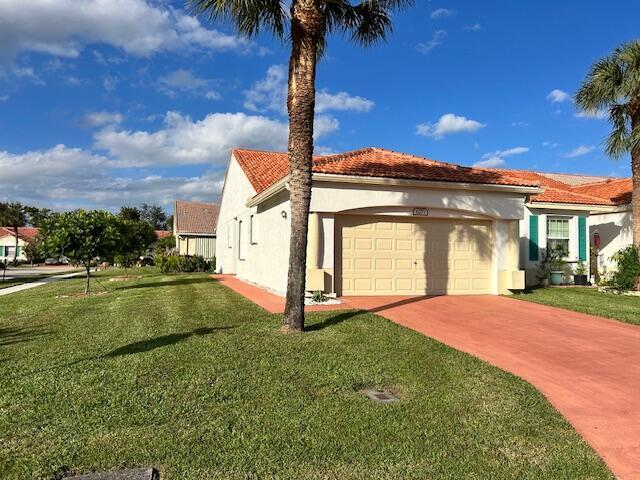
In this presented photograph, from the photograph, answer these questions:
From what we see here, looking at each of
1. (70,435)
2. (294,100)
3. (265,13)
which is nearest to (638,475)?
(70,435)

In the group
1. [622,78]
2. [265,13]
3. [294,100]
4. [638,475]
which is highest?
[622,78]

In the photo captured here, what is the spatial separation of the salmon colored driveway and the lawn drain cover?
1714mm

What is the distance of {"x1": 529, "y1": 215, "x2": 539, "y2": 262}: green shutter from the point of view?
17828 millimetres

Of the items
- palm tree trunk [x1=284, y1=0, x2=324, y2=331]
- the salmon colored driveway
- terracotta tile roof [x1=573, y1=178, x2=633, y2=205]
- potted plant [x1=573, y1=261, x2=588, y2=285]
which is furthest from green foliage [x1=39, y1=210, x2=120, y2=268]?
terracotta tile roof [x1=573, y1=178, x2=633, y2=205]

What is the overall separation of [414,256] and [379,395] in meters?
8.70

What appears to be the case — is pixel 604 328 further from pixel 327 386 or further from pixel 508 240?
pixel 327 386

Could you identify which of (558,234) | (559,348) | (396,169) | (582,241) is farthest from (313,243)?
(582,241)

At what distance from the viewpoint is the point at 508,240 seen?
14.2m

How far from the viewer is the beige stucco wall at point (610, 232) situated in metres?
18.8

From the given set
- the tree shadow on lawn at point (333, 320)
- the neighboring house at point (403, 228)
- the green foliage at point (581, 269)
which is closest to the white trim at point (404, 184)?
the neighboring house at point (403, 228)

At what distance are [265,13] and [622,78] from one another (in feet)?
39.8

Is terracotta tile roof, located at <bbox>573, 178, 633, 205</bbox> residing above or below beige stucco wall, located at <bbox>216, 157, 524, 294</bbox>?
above

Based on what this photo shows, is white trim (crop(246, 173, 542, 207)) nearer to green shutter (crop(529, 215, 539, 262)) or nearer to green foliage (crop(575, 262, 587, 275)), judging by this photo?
green shutter (crop(529, 215, 539, 262))

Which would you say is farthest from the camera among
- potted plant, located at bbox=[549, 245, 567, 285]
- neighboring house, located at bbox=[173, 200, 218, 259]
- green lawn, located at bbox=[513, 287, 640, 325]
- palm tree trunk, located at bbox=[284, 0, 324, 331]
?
neighboring house, located at bbox=[173, 200, 218, 259]
